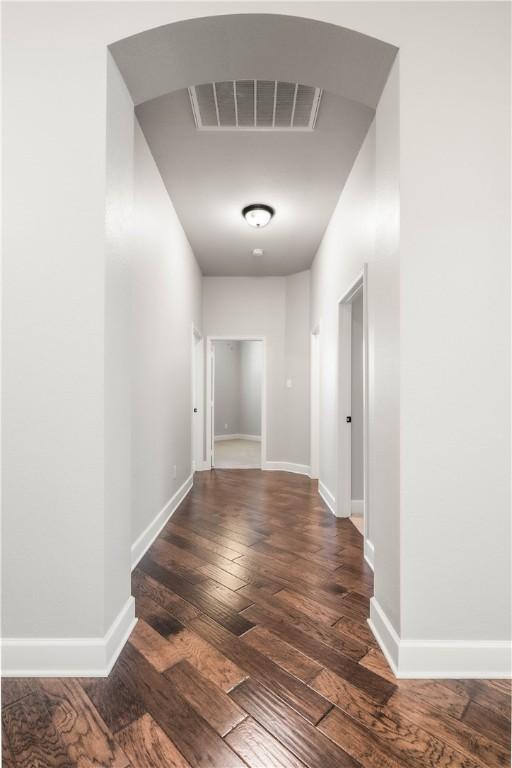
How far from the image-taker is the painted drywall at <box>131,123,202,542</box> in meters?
2.61

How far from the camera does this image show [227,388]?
32.4 ft

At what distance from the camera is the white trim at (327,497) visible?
372 centimetres

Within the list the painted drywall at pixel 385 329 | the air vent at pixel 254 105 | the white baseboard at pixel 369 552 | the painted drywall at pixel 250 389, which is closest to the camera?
the painted drywall at pixel 385 329

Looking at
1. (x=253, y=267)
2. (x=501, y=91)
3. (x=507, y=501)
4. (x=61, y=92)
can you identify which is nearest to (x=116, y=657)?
(x=507, y=501)

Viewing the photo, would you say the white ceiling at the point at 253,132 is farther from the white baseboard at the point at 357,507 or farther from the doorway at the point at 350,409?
the white baseboard at the point at 357,507

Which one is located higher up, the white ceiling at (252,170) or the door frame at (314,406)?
the white ceiling at (252,170)

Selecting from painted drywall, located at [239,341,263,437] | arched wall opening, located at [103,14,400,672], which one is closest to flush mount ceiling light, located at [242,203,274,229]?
arched wall opening, located at [103,14,400,672]

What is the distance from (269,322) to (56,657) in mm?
4921

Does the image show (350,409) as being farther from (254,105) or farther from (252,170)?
(254,105)

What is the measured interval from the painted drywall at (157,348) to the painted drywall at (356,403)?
5.52ft

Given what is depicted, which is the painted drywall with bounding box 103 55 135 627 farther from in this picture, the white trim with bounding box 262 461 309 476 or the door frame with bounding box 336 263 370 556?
the white trim with bounding box 262 461 309 476

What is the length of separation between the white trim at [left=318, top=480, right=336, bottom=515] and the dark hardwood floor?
1.37 meters

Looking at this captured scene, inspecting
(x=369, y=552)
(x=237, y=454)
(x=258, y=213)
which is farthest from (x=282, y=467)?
(x=258, y=213)

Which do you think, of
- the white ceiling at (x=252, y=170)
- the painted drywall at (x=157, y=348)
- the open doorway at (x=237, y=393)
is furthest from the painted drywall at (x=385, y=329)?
the open doorway at (x=237, y=393)
